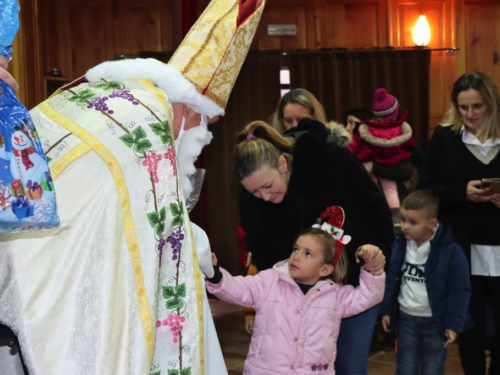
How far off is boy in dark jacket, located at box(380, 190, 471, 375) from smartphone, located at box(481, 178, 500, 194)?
0.24m

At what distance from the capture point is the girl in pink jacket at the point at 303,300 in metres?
2.60

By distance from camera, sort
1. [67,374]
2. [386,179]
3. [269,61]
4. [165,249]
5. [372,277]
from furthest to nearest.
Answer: [269,61], [386,179], [372,277], [165,249], [67,374]

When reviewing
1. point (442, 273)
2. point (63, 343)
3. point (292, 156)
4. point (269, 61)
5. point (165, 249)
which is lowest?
point (442, 273)

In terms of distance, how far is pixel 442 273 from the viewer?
313 centimetres

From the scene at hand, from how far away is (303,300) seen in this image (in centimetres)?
269

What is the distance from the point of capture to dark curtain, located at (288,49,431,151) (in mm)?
6031

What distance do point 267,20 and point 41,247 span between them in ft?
16.4

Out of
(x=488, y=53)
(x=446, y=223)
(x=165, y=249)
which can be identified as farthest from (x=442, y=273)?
(x=488, y=53)

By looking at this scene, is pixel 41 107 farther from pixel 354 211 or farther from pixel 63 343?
pixel 354 211

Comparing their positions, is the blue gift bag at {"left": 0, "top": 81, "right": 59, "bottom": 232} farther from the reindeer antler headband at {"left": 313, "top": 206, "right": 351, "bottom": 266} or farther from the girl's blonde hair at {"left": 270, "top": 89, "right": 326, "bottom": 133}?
the girl's blonde hair at {"left": 270, "top": 89, "right": 326, "bottom": 133}

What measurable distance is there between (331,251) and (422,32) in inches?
156

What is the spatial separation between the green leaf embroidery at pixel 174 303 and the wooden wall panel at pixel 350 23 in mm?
4905

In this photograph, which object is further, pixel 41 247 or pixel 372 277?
pixel 372 277

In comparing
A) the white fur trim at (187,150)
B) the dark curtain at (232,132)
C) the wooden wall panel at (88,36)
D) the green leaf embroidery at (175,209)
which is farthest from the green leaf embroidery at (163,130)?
the wooden wall panel at (88,36)
